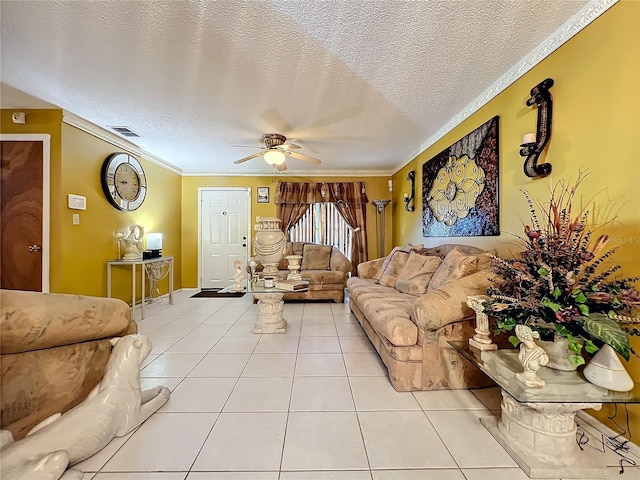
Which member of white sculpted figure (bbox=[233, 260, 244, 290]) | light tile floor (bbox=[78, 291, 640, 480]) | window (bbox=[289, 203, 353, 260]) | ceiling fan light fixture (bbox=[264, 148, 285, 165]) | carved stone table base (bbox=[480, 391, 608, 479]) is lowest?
light tile floor (bbox=[78, 291, 640, 480])

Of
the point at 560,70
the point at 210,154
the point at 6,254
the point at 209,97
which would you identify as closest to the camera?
the point at 560,70

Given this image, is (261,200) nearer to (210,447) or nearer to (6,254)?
(6,254)

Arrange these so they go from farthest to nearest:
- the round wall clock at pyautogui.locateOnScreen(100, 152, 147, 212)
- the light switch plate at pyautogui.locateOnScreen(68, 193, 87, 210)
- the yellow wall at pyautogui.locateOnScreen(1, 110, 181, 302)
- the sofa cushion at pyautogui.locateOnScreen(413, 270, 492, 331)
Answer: the round wall clock at pyautogui.locateOnScreen(100, 152, 147, 212) < the light switch plate at pyautogui.locateOnScreen(68, 193, 87, 210) < the yellow wall at pyautogui.locateOnScreen(1, 110, 181, 302) < the sofa cushion at pyautogui.locateOnScreen(413, 270, 492, 331)

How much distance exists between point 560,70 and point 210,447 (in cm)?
304

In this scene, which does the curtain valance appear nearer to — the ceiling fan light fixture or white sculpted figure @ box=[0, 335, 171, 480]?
the ceiling fan light fixture

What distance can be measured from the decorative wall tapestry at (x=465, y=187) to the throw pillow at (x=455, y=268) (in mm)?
494

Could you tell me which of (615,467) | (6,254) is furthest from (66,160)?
(615,467)

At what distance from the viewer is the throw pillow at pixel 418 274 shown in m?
2.88

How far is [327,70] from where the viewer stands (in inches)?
89.8

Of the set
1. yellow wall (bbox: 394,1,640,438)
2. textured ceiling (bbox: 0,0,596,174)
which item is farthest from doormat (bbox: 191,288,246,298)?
yellow wall (bbox: 394,1,640,438)

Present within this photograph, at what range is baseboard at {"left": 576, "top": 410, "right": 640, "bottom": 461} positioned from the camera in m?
1.40

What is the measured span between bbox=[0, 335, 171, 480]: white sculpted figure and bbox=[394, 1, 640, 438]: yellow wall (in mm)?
2576

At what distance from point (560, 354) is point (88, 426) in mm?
2286

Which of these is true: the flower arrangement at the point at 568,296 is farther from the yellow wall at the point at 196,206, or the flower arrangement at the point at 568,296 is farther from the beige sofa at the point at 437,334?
the yellow wall at the point at 196,206
